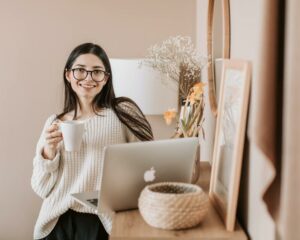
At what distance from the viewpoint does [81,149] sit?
1.80 meters

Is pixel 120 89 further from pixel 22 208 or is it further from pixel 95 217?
pixel 22 208

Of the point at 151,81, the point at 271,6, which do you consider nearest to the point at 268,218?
the point at 271,6

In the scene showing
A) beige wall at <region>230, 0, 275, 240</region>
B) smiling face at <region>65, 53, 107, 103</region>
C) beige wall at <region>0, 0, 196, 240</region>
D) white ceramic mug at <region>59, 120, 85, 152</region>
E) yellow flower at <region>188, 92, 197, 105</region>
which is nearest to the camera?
beige wall at <region>230, 0, 275, 240</region>

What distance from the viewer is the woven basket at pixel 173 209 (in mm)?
1073

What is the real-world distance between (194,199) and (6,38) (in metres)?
2.08

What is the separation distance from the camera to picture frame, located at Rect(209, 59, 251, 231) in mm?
1081

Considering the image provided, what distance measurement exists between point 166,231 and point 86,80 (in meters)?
0.92

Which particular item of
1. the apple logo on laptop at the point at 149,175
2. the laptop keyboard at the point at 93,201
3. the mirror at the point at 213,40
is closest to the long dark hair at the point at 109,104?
the mirror at the point at 213,40

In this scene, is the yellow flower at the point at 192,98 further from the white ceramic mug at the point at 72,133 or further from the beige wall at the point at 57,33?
the beige wall at the point at 57,33

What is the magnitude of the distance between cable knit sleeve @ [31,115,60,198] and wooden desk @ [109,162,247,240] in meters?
0.61

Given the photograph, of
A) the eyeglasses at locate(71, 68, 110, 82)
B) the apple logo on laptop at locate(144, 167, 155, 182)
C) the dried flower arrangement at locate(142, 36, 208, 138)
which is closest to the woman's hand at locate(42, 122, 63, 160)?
the eyeglasses at locate(71, 68, 110, 82)

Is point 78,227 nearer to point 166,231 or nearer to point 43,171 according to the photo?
point 43,171

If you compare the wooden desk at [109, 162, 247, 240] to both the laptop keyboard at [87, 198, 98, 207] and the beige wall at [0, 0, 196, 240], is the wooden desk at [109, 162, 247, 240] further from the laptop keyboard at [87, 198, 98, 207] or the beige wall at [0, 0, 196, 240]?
the beige wall at [0, 0, 196, 240]

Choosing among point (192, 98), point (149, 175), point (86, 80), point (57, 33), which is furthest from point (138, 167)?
point (57, 33)
